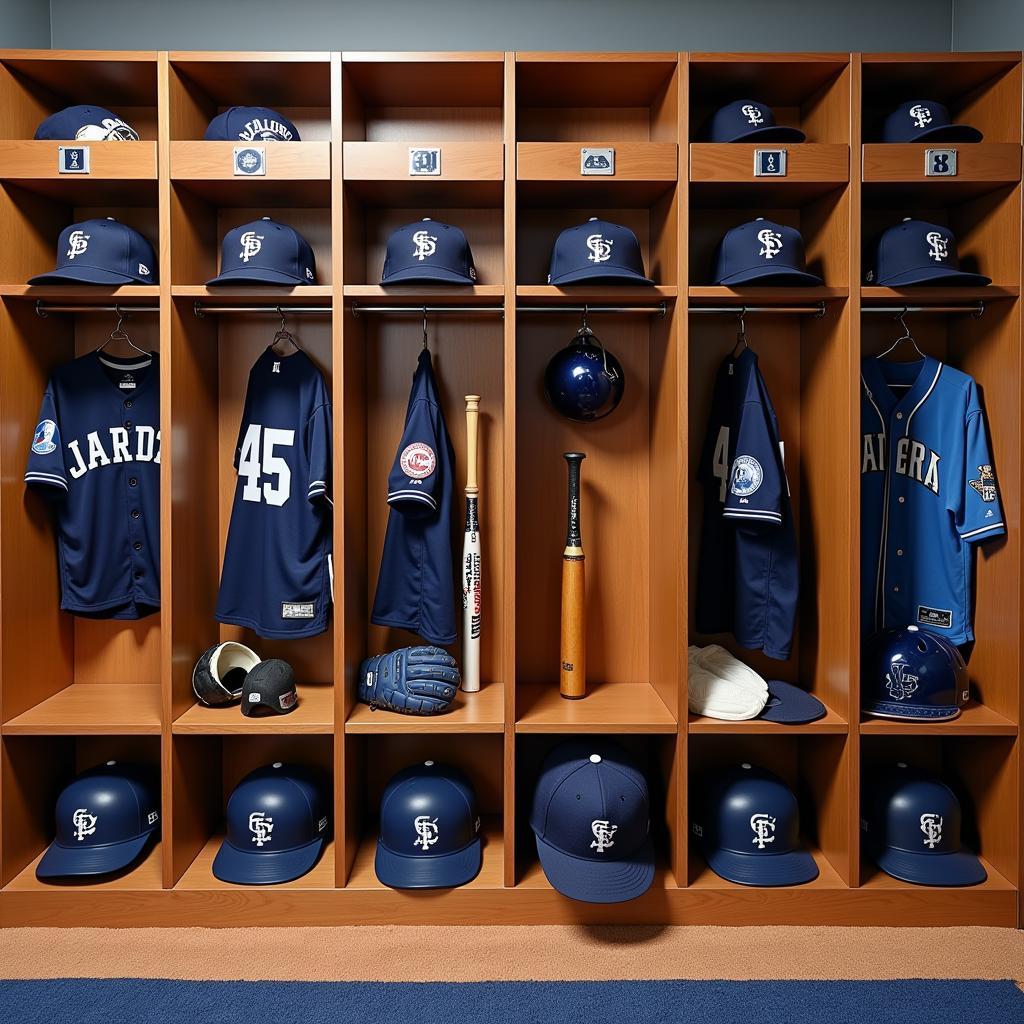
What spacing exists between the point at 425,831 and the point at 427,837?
0.02 meters

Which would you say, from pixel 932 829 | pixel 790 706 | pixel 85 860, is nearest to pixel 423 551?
pixel 790 706

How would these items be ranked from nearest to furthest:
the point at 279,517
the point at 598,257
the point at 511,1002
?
the point at 511,1002
the point at 598,257
the point at 279,517

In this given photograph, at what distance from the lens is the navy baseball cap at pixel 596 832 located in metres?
1.97

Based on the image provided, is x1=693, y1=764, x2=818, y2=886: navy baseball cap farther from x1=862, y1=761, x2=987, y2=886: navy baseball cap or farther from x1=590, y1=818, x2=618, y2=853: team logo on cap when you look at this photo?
x1=590, y1=818, x2=618, y2=853: team logo on cap

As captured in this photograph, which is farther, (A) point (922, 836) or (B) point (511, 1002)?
(A) point (922, 836)

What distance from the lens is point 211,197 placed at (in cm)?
231

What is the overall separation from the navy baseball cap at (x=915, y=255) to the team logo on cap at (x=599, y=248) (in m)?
0.83

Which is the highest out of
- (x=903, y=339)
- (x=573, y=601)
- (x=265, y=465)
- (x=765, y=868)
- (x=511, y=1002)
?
(x=903, y=339)

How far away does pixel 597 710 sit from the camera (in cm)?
224

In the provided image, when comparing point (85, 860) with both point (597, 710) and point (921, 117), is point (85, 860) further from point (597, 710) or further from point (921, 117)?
point (921, 117)

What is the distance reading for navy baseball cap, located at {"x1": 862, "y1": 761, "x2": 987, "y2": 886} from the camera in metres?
2.13

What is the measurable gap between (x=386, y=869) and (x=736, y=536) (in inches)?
57.1

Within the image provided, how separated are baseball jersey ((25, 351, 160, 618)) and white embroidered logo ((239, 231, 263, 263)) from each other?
23.2 inches

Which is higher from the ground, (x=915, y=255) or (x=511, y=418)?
(x=915, y=255)
